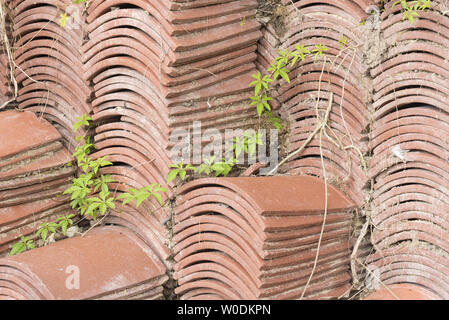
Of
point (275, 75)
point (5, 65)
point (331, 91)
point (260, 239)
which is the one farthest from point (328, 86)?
point (5, 65)

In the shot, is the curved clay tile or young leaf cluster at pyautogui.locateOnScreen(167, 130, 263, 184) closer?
the curved clay tile

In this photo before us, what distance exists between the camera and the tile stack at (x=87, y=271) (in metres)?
4.10

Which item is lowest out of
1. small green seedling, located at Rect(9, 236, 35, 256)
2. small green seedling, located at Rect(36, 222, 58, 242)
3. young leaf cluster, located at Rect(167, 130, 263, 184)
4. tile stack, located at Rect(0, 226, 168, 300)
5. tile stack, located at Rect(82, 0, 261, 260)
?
tile stack, located at Rect(0, 226, 168, 300)

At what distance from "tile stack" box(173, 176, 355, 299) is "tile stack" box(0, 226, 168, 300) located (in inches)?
8.8

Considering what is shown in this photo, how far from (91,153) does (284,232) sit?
66.7 inches

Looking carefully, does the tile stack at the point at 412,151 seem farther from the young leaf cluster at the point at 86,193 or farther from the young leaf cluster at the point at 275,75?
the young leaf cluster at the point at 86,193

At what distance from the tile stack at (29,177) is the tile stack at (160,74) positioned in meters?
0.36

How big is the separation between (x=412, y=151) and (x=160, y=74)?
1626 millimetres

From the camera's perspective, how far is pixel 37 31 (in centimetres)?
527

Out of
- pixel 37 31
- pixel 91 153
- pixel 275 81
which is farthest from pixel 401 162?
pixel 37 31

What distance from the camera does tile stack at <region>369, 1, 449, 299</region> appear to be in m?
4.12

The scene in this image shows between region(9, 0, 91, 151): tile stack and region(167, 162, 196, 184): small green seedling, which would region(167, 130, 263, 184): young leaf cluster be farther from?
region(9, 0, 91, 151): tile stack

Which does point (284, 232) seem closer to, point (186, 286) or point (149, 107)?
point (186, 286)

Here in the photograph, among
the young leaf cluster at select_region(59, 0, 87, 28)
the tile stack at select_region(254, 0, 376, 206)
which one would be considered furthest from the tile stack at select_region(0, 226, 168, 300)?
the young leaf cluster at select_region(59, 0, 87, 28)
